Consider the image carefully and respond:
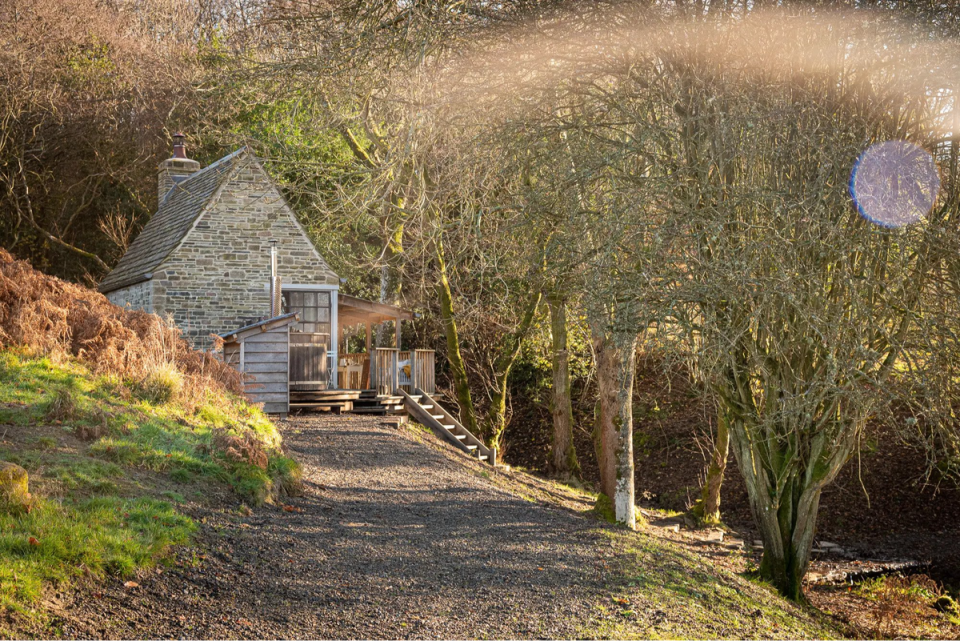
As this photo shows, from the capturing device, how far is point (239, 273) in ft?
67.0

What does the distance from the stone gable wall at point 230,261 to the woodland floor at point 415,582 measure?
917 centimetres

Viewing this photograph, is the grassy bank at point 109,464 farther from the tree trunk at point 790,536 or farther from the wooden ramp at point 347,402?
the wooden ramp at point 347,402

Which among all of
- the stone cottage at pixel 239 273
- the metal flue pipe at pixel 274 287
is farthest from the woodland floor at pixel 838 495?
the metal flue pipe at pixel 274 287

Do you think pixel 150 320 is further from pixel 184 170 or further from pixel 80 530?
pixel 184 170

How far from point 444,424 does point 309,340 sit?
146 inches

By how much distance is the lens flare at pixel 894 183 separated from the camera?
24.2ft

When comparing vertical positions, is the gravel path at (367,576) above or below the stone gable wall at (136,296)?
below

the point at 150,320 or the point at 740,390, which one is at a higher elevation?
the point at 150,320

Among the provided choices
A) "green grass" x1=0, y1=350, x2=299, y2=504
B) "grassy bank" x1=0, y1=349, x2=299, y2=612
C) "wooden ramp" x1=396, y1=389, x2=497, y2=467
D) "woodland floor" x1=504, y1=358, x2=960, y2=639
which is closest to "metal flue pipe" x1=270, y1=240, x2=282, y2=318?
"wooden ramp" x1=396, y1=389, x2=497, y2=467

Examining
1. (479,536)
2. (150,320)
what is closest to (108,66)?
(150,320)

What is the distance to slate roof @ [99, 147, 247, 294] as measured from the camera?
2009 cm

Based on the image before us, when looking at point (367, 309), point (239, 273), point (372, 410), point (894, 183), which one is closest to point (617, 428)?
point (894, 183)

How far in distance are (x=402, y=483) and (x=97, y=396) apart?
13.8ft

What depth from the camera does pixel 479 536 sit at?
372 inches
